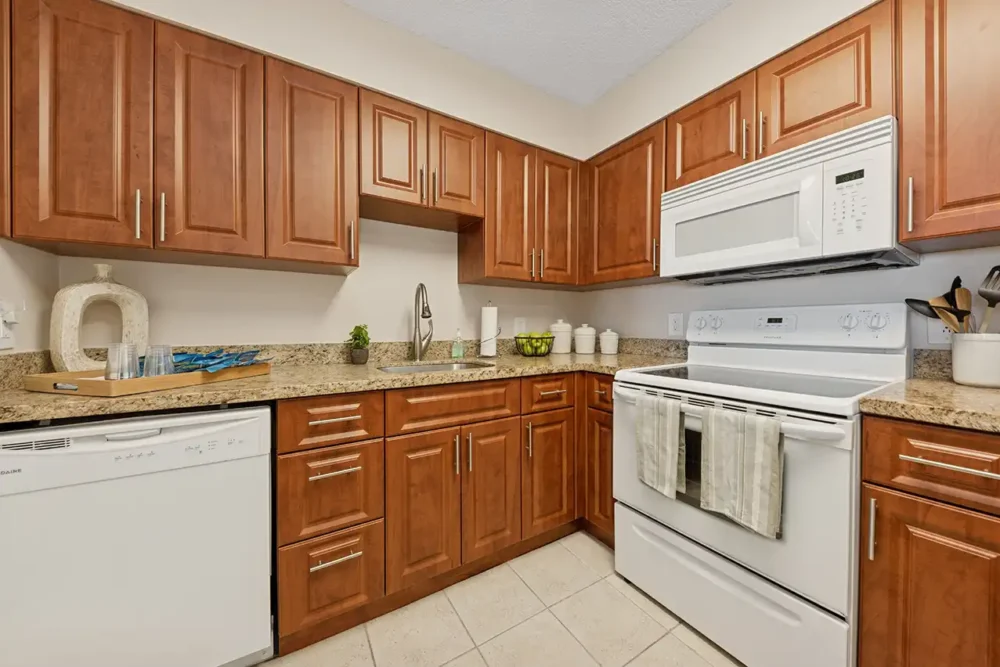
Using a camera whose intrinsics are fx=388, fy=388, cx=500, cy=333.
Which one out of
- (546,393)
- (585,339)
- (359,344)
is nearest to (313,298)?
(359,344)

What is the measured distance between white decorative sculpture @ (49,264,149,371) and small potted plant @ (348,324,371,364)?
77 centimetres

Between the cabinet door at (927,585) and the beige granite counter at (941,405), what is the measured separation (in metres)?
0.21

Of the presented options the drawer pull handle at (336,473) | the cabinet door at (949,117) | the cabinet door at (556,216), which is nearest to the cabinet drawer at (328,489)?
the drawer pull handle at (336,473)

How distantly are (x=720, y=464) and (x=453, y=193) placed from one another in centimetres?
164

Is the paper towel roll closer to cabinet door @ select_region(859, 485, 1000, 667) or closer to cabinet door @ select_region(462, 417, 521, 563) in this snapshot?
cabinet door @ select_region(462, 417, 521, 563)

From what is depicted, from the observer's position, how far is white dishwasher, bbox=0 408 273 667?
951 mm

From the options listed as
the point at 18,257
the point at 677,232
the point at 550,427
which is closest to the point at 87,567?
the point at 18,257

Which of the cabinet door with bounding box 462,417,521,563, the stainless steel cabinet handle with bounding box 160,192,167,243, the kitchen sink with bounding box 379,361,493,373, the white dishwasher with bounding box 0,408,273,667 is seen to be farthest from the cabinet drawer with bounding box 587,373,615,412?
the stainless steel cabinet handle with bounding box 160,192,167,243

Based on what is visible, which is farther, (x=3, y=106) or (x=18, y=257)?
(x=18, y=257)

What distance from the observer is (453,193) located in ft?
6.45

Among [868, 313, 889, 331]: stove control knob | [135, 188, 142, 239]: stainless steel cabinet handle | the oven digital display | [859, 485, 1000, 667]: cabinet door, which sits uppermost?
the oven digital display

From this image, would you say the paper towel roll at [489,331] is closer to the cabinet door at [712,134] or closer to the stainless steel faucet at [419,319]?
the stainless steel faucet at [419,319]

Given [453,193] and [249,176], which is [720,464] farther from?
[249,176]

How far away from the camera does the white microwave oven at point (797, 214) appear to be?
1251mm
